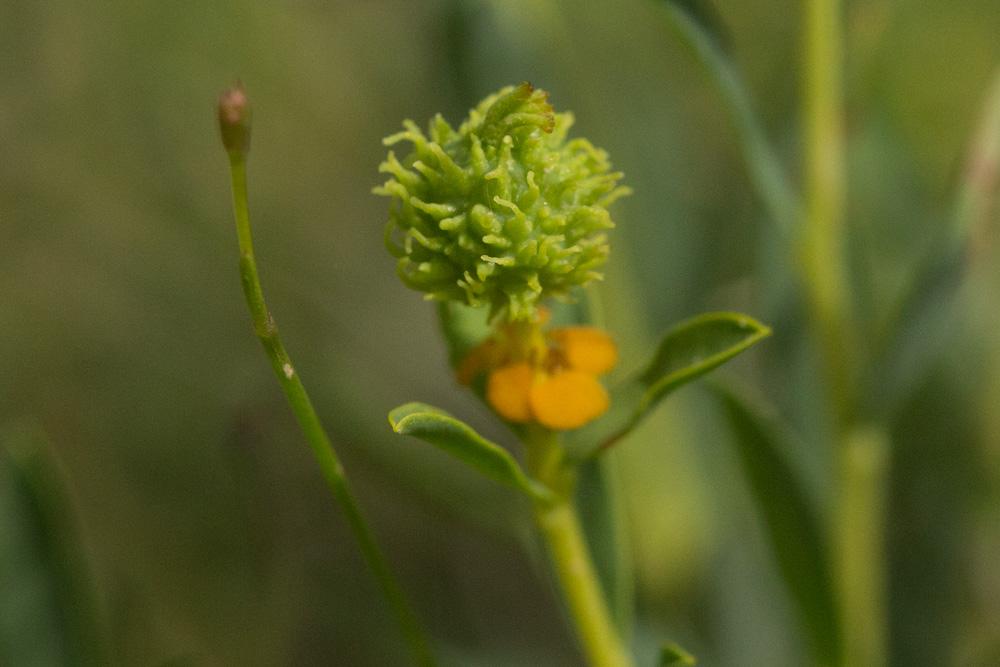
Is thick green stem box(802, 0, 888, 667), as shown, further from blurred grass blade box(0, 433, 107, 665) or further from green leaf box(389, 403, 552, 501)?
blurred grass blade box(0, 433, 107, 665)

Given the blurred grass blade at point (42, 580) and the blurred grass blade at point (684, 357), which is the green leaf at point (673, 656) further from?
the blurred grass blade at point (42, 580)

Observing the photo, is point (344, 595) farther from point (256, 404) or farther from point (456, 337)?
point (456, 337)

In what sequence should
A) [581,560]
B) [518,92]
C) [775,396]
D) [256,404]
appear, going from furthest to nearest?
[256,404]
[775,396]
[581,560]
[518,92]

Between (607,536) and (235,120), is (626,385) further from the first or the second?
(235,120)

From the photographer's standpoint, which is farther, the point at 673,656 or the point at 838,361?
the point at 838,361


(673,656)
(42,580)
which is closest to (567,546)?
(673,656)

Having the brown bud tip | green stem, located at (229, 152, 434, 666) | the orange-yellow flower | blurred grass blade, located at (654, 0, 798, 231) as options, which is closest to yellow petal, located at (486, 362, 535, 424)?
the orange-yellow flower

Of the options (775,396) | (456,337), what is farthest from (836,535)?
(456,337)
